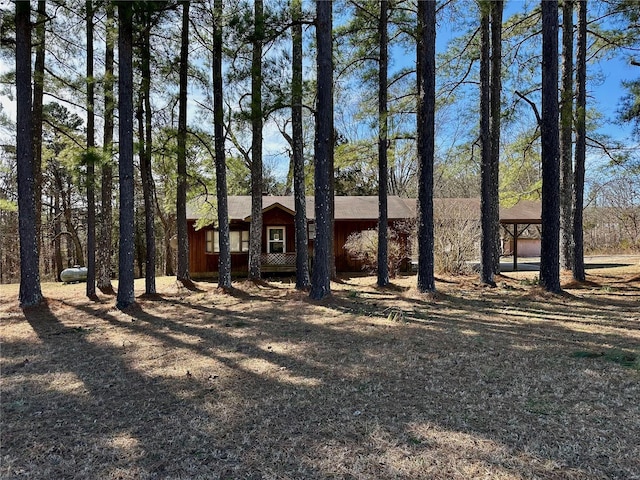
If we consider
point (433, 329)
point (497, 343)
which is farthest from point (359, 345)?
point (497, 343)

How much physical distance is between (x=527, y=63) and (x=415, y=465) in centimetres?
1245

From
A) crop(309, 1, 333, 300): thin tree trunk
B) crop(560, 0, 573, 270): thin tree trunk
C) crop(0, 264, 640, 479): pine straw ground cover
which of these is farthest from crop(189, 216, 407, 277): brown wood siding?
crop(0, 264, 640, 479): pine straw ground cover

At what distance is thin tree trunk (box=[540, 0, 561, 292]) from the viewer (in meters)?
8.52

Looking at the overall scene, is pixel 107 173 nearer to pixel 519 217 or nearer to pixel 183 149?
pixel 183 149

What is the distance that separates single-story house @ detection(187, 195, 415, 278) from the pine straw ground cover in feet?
31.7

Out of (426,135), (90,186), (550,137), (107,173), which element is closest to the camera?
(550,137)

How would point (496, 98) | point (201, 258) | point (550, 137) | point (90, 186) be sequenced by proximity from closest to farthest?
point (550, 137) → point (90, 186) → point (496, 98) → point (201, 258)

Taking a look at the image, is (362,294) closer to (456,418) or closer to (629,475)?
(456,418)

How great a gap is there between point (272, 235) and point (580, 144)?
11850 millimetres

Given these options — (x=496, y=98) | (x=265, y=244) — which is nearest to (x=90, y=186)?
(x=265, y=244)

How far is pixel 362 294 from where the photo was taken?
986 centimetres

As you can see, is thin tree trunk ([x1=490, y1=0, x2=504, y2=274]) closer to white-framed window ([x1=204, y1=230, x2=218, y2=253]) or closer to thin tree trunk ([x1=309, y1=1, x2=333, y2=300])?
thin tree trunk ([x1=309, y1=1, x2=333, y2=300])

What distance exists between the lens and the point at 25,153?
823cm

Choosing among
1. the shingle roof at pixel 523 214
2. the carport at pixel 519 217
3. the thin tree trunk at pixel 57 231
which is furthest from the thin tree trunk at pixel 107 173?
the shingle roof at pixel 523 214
